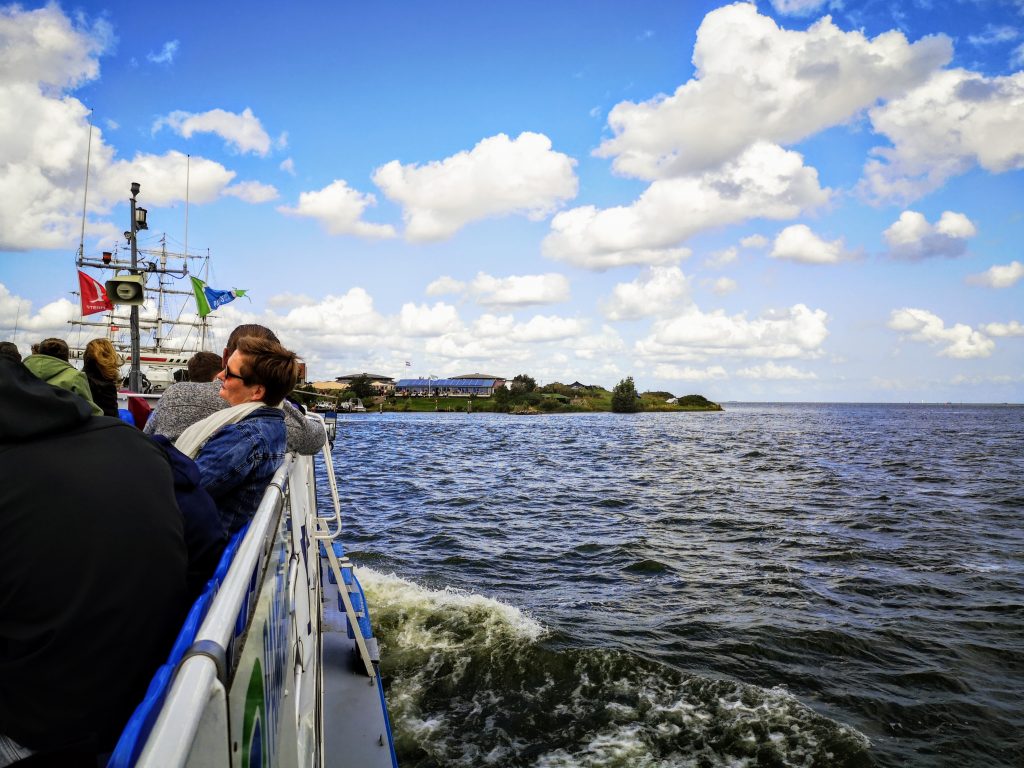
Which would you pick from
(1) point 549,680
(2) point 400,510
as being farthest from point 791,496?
(1) point 549,680

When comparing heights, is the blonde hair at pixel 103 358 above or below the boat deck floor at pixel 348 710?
above

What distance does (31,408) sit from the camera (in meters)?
1.57

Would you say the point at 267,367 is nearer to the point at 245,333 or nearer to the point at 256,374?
the point at 256,374

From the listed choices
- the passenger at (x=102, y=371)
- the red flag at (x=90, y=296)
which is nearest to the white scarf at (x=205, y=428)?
the passenger at (x=102, y=371)

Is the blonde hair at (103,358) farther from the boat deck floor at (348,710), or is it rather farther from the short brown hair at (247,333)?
the boat deck floor at (348,710)

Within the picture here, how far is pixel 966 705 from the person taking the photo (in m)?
6.89

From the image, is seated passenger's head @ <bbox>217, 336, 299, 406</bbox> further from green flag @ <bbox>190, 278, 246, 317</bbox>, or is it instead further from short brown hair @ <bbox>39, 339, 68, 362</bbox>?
green flag @ <bbox>190, 278, 246, 317</bbox>

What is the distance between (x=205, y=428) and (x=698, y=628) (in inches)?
308

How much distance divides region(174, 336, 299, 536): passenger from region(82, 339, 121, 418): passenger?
10.4 ft

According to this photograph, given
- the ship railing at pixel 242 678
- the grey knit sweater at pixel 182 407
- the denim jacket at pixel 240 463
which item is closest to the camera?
the ship railing at pixel 242 678

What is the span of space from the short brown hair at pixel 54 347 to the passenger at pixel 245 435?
279cm

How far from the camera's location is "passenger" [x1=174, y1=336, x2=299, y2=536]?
110 inches

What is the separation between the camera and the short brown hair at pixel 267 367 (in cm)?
336

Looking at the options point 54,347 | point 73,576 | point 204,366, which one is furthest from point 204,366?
point 73,576
